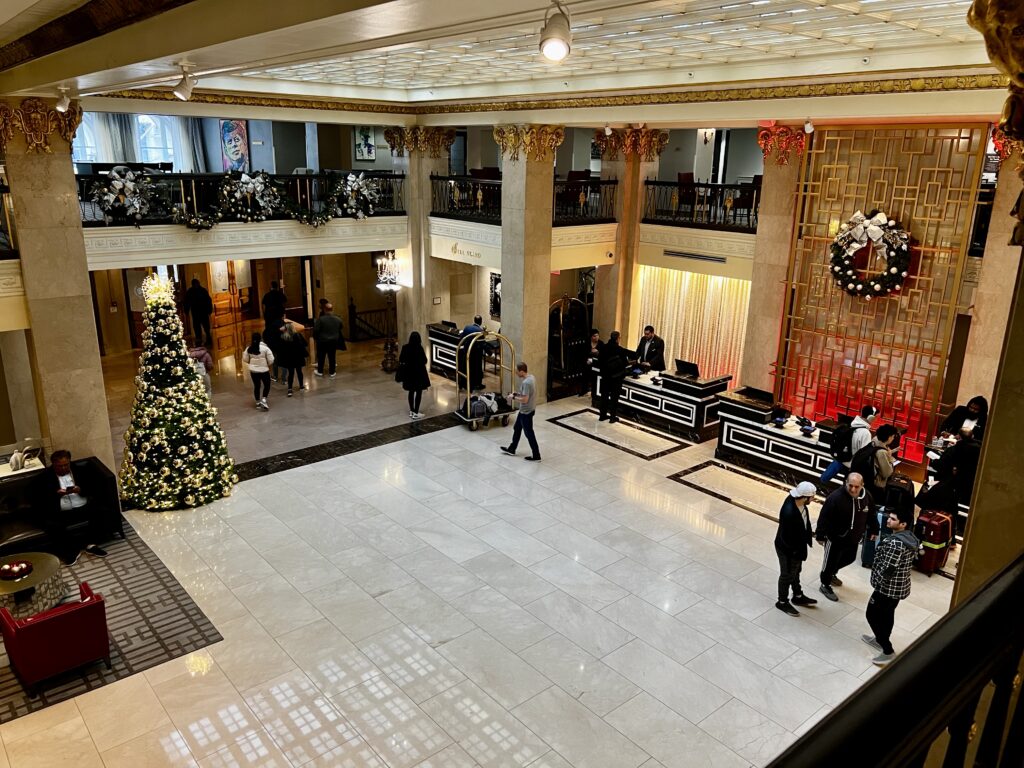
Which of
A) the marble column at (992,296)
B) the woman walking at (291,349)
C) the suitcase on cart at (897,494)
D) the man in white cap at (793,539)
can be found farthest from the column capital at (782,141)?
the woman walking at (291,349)

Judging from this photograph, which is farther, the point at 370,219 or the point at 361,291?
the point at 361,291

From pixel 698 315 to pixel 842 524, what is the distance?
8316 millimetres

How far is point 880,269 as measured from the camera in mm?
11039

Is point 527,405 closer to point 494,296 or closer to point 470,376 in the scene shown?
point 470,376

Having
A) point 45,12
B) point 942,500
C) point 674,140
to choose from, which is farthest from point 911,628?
point 674,140

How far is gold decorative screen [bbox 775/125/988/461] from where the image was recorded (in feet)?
34.0

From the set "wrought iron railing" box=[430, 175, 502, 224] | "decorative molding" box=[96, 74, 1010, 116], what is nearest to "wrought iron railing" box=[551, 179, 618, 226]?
"wrought iron railing" box=[430, 175, 502, 224]

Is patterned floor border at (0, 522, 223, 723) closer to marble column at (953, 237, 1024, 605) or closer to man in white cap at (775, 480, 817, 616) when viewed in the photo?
man in white cap at (775, 480, 817, 616)

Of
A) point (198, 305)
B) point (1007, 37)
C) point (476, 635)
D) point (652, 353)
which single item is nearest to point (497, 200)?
point (652, 353)

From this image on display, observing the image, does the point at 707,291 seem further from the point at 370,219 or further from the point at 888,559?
the point at 888,559

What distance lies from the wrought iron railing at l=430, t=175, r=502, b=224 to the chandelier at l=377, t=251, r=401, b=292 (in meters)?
1.63

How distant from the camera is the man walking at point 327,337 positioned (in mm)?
15461

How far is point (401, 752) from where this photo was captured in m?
5.75

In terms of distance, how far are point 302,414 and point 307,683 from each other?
7.54 meters
